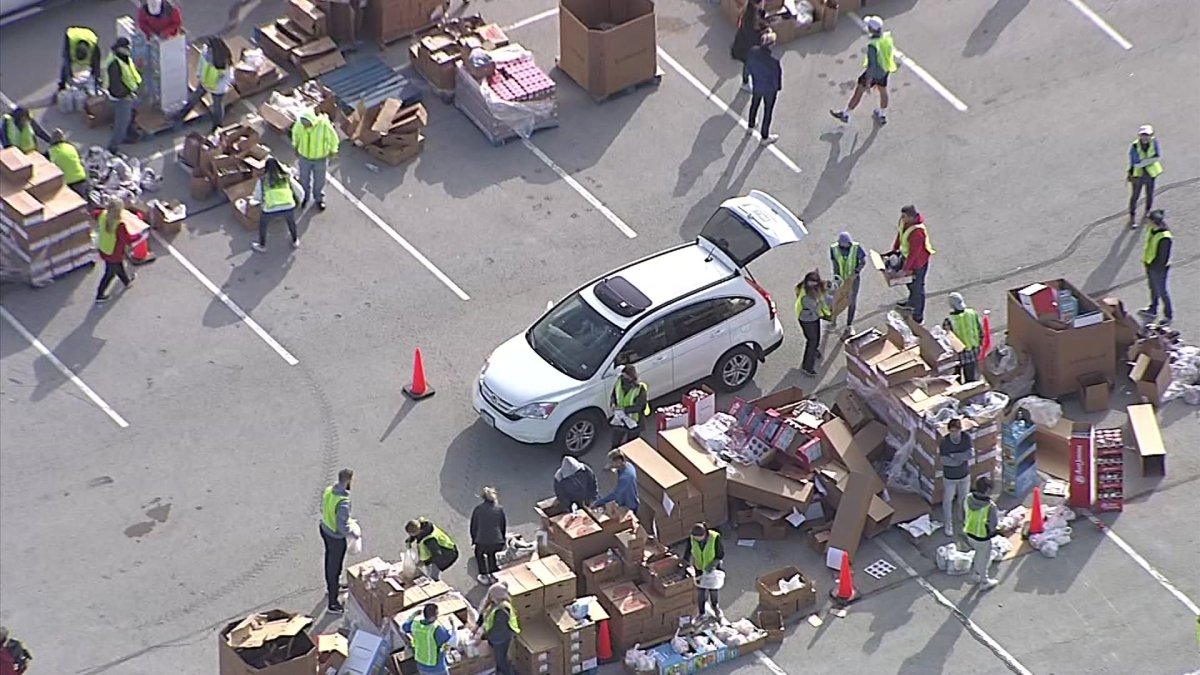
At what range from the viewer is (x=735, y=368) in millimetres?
33719

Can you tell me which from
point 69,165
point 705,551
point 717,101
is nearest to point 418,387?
point 705,551

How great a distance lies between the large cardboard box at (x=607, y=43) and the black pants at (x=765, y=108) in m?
1.79

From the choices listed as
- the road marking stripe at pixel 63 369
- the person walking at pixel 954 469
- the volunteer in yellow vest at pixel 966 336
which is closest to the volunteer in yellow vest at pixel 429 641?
the person walking at pixel 954 469

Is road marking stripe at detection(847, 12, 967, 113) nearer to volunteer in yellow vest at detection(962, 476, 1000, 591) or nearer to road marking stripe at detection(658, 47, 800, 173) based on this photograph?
road marking stripe at detection(658, 47, 800, 173)

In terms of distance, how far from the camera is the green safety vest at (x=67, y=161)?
36.5 meters

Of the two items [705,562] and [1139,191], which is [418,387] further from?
[1139,191]

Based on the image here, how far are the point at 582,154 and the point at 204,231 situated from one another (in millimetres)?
5429

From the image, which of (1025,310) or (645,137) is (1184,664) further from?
(645,137)

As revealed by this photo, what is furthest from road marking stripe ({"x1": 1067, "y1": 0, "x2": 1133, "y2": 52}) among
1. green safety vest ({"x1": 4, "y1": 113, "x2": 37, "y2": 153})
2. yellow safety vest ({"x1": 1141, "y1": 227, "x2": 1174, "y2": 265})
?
green safety vest ({"x1": 4, "y1": 113, "x2": 37, "y2": 153})

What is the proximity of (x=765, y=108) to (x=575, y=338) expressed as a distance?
6.76 metres

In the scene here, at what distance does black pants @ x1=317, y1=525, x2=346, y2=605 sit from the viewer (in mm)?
30688

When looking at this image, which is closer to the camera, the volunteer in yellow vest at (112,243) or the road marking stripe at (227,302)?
the road marking stripe at (227,302)

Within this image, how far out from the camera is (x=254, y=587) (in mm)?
31375

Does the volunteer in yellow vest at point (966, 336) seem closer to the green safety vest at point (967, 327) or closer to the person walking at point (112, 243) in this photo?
the green safety vest at point (967, 327)
